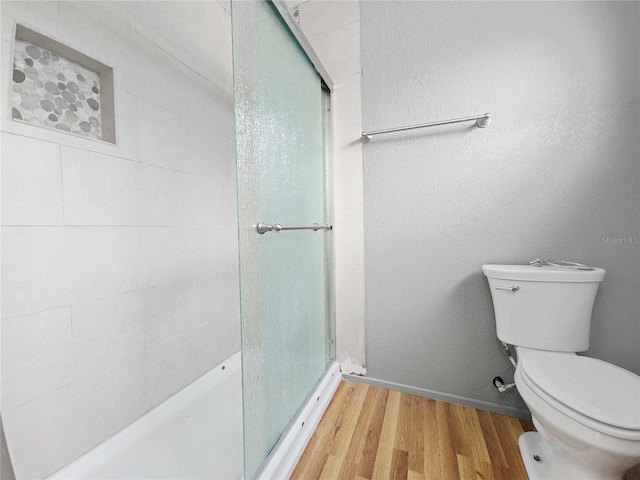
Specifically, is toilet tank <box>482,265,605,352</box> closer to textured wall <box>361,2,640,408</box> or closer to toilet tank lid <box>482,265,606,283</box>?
toilet tank lid <box>482,265,606,283</box>

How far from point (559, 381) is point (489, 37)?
1447mm

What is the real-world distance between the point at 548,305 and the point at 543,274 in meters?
0.13

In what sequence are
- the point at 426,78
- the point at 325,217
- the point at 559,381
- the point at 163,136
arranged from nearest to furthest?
the point at 559,381 < the point at 163,136 < the point at 426,78 < the point at 325,217

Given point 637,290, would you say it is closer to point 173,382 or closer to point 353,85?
point 353,85

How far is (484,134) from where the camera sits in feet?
4.08

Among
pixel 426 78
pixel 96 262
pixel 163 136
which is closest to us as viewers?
pixel 96 262

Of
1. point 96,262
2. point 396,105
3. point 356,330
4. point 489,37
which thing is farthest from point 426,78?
point 96,262

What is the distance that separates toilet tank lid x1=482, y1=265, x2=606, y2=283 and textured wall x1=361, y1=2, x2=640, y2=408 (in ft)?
0.36

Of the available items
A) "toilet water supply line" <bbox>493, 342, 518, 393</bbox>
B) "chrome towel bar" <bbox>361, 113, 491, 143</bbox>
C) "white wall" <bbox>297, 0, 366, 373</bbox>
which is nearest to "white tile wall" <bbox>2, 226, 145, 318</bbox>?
"white wall" <bbox>297, 0, 366, 373</bbox>

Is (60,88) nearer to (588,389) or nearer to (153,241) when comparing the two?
(153,241)

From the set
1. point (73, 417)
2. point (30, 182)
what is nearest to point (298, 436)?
point (73, 417)

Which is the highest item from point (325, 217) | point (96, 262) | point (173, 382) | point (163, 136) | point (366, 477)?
point (163, 136)

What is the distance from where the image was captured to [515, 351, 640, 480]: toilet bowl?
2.25 feet

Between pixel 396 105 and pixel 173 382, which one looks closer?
pixel 173 382
